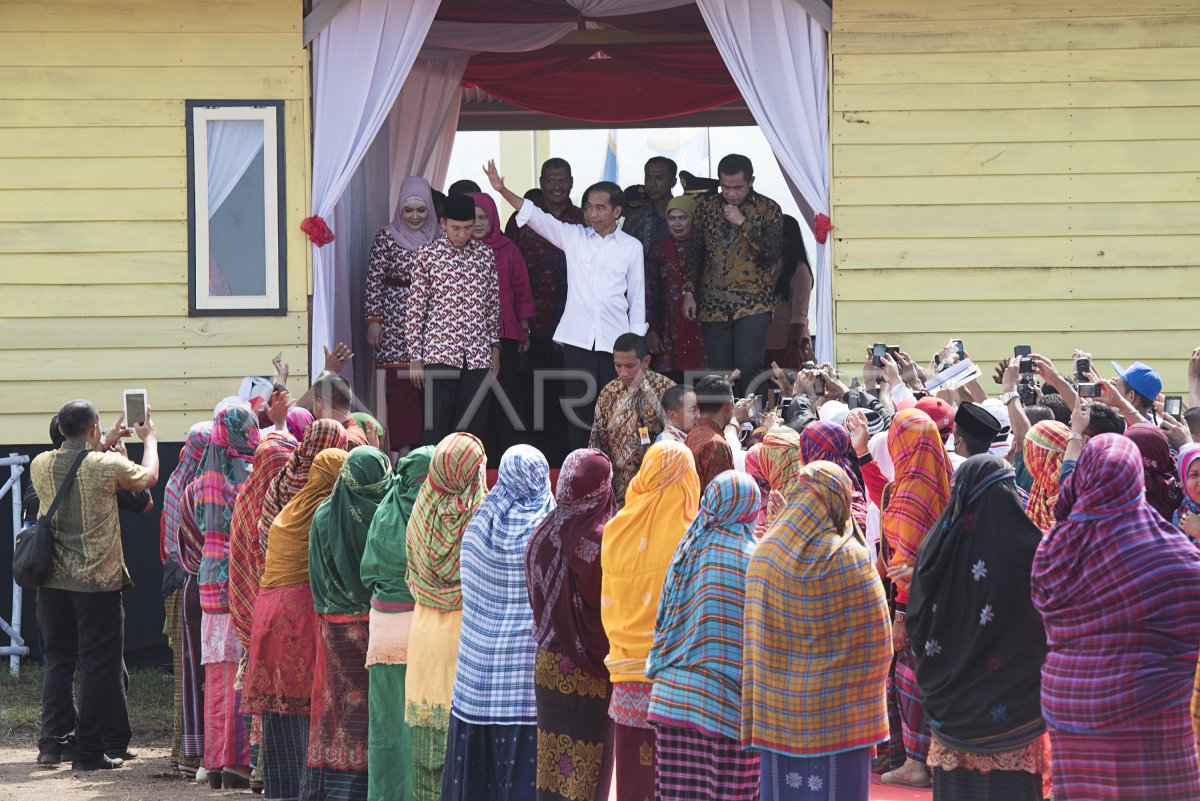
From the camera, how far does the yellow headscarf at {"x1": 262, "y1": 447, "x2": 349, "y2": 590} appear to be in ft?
21.1

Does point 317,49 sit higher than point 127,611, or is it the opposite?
point 317,49

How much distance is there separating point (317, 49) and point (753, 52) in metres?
2.90

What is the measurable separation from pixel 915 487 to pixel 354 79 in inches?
237

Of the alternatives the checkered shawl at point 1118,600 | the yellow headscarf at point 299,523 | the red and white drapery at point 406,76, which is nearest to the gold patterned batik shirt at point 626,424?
the red and white drapery at point 406,76

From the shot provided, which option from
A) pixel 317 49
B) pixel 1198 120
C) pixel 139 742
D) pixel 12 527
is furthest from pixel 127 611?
pixel 1198 120

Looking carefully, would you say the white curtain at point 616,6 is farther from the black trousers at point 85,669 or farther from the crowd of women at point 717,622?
the black trousers at point 85,669

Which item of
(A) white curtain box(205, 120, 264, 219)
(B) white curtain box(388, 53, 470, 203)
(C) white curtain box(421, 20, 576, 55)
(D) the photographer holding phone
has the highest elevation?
(C) white curtain box(421, 20, 576, 55)

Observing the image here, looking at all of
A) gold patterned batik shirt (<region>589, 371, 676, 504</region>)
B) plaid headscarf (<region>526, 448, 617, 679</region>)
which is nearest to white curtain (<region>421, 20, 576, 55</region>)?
gold patterned batik shirt (<region>589, 371, 676, 504</region>)

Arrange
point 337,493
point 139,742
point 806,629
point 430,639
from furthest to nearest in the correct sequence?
point 139,742, point 337,493, point 430,639, point 806,629

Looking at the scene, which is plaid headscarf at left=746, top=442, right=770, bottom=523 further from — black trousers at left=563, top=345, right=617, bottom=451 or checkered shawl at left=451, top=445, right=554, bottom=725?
black trousers at left=563, top=345, right=617, bottom=451

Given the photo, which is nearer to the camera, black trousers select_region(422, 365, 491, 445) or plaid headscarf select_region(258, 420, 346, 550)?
plaid headscarf select_region(258, 420, 346, 550)

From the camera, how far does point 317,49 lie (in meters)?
9.97

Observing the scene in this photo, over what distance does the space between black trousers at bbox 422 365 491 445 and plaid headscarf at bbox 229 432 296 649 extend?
8.38 ft

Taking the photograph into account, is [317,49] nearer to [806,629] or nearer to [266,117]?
[266,117]
